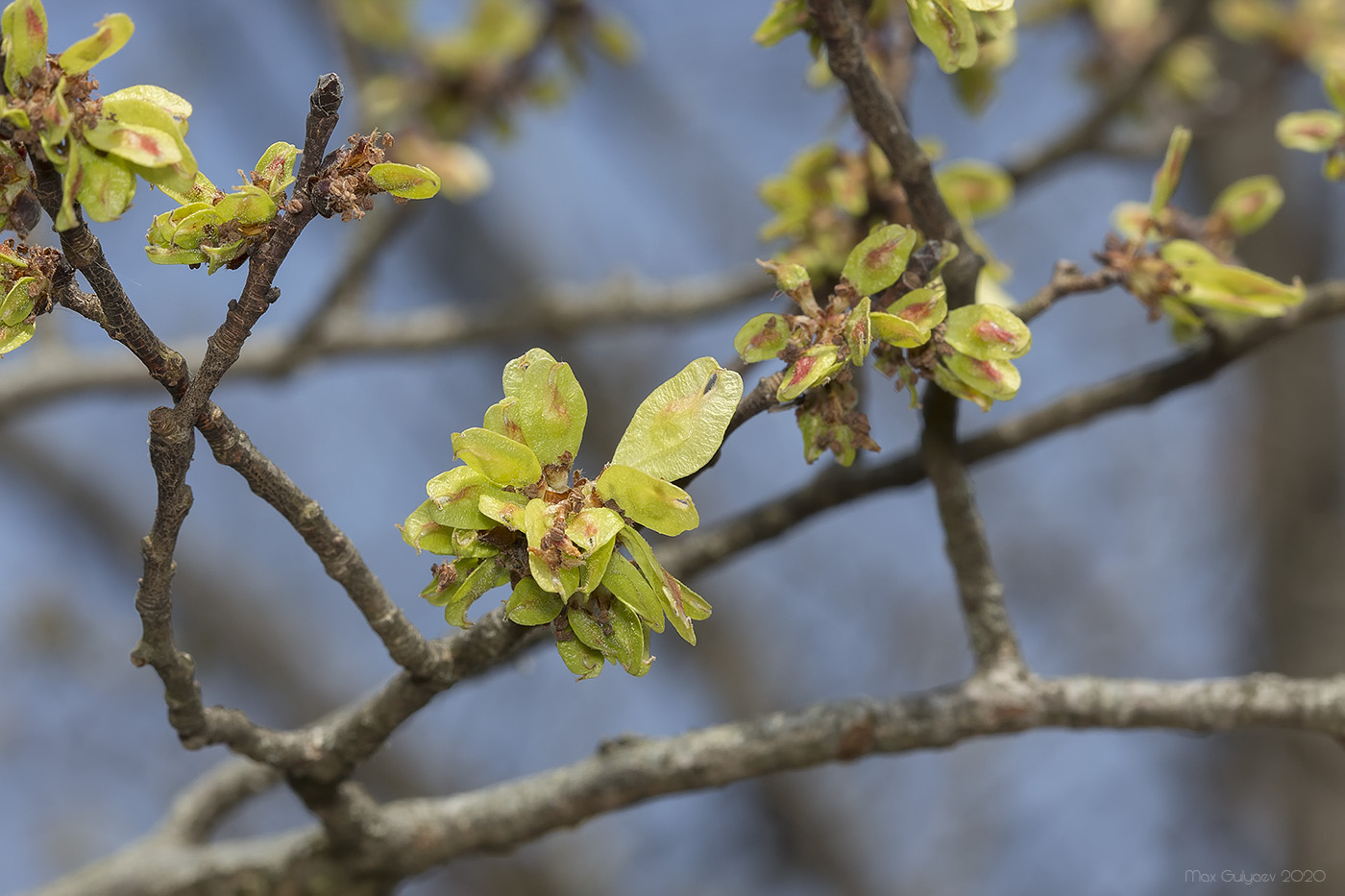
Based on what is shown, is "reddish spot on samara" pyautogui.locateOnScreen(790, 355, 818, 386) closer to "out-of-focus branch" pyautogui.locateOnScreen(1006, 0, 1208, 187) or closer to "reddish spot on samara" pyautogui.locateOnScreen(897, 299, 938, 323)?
"reddish spot on samara" pyautogui.locateOnScreen(897, 299, 938, 323)

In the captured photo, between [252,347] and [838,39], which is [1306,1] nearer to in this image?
[838,39]

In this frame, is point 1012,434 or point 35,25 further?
point 1012,434

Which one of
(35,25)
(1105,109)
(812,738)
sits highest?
(1105,109)

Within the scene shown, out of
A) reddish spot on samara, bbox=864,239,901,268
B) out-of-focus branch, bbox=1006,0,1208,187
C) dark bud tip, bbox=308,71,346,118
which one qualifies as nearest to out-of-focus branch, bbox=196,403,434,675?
dark bud tip, bbox=308,71,346,118

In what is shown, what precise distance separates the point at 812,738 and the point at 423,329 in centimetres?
157

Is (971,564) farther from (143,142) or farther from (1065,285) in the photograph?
(143,142)

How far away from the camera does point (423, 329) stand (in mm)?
2439

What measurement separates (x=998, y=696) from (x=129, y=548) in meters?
4.27

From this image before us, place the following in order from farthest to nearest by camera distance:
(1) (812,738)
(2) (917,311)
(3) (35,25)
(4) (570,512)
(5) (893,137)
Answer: (1) (812,738) → (5) (893,137) → (2) (917,311) → (4) (570,512) → (3) (35,25)

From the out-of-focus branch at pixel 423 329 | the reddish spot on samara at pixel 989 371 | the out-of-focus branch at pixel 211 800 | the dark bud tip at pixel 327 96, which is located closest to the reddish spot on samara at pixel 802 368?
the reddish spot on samara at pixel 989 371

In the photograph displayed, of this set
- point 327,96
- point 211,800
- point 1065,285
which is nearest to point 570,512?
point 327,96

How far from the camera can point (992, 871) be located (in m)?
4.28

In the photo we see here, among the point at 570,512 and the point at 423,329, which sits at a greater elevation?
the point at 423,329

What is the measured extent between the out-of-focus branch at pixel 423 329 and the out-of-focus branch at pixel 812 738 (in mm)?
1230
